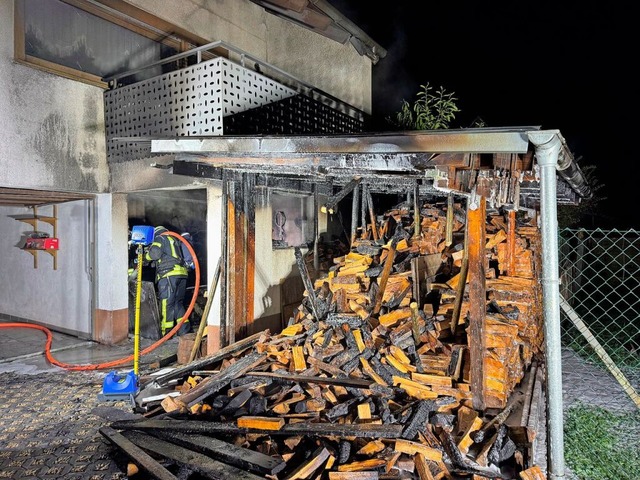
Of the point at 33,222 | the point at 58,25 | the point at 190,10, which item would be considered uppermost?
the point at 190,10

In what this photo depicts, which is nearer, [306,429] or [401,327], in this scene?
[306,429]

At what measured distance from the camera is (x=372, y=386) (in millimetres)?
4750

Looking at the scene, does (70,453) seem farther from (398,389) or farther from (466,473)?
(466,473)

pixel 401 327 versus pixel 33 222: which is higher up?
pixel 33 222

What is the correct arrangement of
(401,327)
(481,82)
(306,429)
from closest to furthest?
(306,429), (401,327), (481,82)

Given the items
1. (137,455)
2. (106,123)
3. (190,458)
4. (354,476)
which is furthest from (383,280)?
(106,123)

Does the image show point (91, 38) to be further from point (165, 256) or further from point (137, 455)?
point (137, 455)

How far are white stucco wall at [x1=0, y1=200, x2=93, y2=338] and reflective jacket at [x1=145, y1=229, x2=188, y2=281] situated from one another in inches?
49.2

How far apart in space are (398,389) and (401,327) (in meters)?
0.90

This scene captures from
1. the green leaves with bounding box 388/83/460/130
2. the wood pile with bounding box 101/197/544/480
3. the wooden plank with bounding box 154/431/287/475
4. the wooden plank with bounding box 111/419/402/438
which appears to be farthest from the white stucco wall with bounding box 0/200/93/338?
the green leaves with bounding box 388/83/460/130

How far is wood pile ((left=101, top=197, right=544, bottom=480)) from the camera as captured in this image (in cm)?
372

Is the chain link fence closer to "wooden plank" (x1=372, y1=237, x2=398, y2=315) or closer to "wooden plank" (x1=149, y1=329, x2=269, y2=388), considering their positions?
"wooden plank" (x1=372, y1=237, x2=398, y2=315)

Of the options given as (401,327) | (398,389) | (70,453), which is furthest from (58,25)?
(398,389)

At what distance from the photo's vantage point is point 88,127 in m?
7.87
